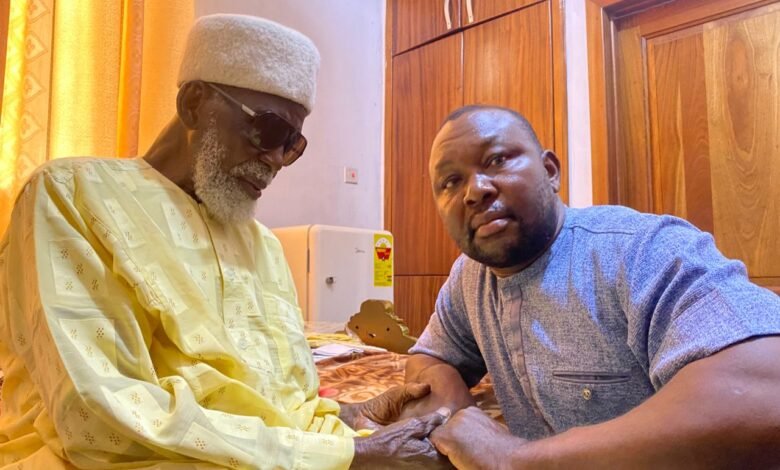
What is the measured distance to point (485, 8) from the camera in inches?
118

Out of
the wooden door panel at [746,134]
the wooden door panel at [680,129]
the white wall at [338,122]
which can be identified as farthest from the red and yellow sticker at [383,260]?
the wooden door panel at [746,134]

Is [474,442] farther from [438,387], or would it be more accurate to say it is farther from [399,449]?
[438,387]

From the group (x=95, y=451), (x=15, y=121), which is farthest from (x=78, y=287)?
(x=15, y=121)

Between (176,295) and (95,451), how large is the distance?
266 millimetres

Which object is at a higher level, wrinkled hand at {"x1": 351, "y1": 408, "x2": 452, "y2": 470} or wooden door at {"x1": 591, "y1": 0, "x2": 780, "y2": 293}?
wooden door at {"x1": 591, "y1": 0, "x2": 780, "y2": 293}

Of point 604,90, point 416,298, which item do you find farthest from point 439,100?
point 416,298

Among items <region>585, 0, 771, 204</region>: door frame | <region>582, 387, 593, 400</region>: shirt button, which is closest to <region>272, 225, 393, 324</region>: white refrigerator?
<region>585, 0, 771, 204</region>: door frame

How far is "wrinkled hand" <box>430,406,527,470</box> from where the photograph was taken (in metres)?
0.84

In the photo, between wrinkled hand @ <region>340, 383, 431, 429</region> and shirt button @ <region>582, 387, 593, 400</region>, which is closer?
shirt button @ <region>582, 387, 593, 400</region>

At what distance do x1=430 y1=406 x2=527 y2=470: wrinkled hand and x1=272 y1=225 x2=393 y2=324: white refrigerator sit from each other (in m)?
1.89

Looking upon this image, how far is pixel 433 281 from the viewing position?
127 inches

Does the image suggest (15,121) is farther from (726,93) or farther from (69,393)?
(726,93)

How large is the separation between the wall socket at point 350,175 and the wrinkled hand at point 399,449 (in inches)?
104

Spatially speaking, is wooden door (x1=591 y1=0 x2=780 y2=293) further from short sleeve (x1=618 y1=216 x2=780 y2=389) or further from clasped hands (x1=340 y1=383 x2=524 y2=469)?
clasped hands (x1=340 y1=383 x2=524 y2=469)
